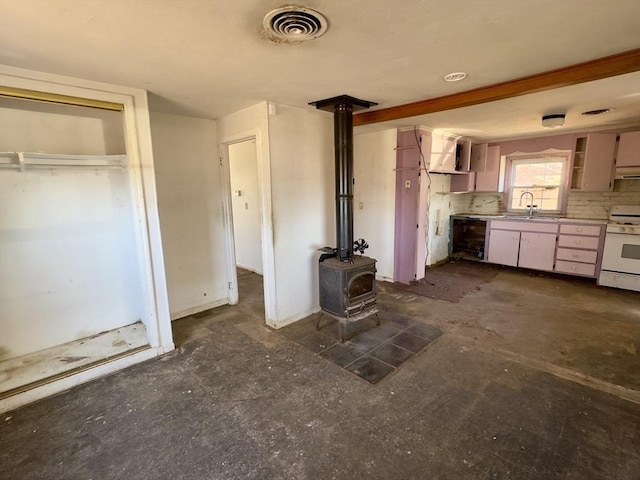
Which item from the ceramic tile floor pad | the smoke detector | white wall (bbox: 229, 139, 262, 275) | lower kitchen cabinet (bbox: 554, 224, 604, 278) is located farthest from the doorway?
lower kitchen cabinet (bbox: 554, 224, 604, 278)

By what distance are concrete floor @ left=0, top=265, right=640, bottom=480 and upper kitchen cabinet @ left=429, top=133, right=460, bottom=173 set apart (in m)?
2.52

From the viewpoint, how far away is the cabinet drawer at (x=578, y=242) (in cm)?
439

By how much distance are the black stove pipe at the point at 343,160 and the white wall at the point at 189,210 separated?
1.46 metres

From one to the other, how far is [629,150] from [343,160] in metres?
4.26

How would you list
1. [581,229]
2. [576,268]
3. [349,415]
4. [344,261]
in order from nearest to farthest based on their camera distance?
[349,415], [344,261], [581,229], [576,268]

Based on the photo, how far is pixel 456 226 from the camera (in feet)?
19.5

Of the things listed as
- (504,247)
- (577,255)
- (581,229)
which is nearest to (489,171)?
(504,247)

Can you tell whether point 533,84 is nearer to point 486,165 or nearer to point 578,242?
point 578,242

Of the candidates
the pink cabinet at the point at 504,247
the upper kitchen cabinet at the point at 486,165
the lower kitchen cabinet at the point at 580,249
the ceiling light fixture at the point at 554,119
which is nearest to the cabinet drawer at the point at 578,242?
the lower kitchen cabinet at the point at 580,249

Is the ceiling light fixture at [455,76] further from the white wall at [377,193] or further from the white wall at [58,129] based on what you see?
the white wall at [58,129]

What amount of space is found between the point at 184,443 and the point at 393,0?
2.59 meters

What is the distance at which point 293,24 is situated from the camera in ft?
4.83

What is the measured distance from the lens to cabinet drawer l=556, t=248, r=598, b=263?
14.5ft

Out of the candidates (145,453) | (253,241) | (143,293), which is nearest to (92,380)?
(143,293)
